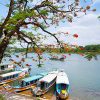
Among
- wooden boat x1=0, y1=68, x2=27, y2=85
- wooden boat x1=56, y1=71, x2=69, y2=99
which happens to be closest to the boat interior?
wooden boat x1=56, y1=71, x2=69, y2=99

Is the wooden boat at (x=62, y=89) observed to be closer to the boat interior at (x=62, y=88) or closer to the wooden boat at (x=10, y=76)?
the boat interior at (x=62, y=88)

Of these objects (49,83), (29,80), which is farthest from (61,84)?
(29,80)

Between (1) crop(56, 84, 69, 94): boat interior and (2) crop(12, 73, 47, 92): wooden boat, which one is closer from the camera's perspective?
(1) crop(56, 84, 69, 94): boat interior

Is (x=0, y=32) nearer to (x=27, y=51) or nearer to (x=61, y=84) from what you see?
(x=27, y=51)

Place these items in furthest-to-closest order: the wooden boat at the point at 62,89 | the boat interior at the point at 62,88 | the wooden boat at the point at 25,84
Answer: the wooden boat at the point at 25,84 < the boat interior at the point at 62,88 < the wooden boat at the point at 62,89

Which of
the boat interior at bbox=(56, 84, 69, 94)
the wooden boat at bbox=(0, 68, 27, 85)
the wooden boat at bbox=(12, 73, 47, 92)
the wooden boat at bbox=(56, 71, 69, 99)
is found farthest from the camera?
the wooden boat at bbox=(0, 68, 27, 85)

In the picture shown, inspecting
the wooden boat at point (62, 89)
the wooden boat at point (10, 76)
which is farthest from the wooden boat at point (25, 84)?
the wooden boat at point (10, 76)

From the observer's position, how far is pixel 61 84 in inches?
1366

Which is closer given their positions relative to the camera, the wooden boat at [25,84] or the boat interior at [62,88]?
the boat interior at [62,88]

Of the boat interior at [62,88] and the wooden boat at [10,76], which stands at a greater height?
the wooden boat at [10,76]

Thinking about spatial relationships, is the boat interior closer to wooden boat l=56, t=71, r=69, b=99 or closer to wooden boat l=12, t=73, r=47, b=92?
wooden boat l=56, t=71, r=69, b=99

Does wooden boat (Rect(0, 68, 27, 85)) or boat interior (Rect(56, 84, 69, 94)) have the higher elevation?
wooden boat (Rect(0, 68, 27, 85))

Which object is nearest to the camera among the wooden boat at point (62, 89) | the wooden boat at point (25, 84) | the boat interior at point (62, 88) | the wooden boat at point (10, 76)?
the wooden boat at point (62, 89)

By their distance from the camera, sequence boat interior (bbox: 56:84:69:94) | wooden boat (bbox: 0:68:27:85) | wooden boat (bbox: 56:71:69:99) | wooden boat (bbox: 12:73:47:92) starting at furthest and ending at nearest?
wooden boat (bbox: 0:68:27:85), wooden boat (bbox: 12:73:47:92), boat interior (bbox: 56:84:69:94), wooden boat (bbox: 56:71:69:99)
